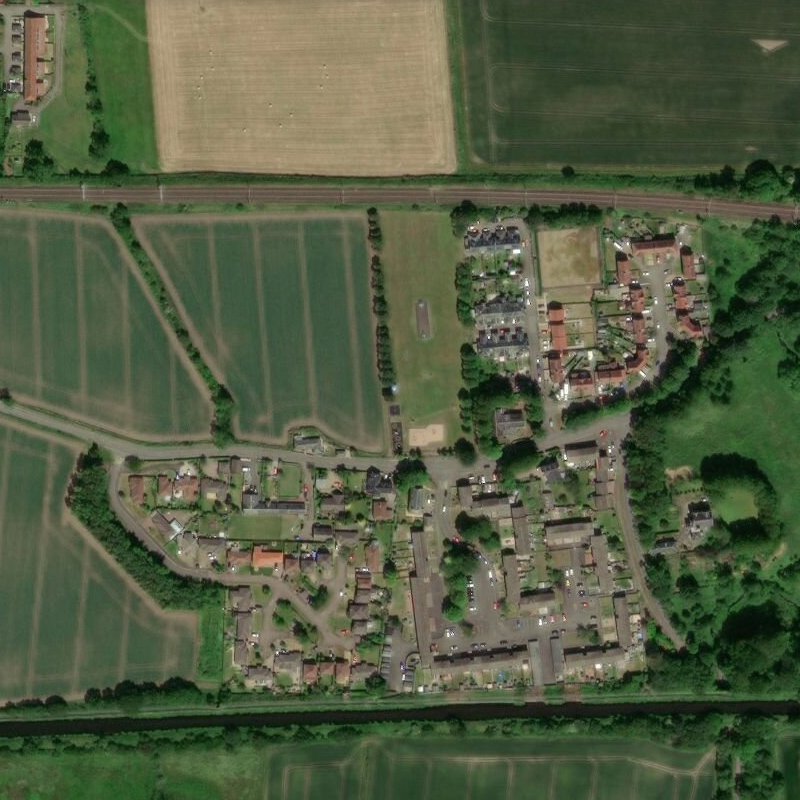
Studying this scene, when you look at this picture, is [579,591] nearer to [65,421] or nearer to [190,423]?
[190,423]

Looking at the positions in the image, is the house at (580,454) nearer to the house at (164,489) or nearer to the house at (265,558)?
the house at (265,558)

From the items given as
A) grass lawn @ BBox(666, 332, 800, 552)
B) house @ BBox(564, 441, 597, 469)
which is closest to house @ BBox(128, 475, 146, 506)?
house @ BBox(564, 441, 597, 469)

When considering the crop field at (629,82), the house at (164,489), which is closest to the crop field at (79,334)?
the house at (164,489)

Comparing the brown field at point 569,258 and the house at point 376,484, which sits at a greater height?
the brown field at point 569,258

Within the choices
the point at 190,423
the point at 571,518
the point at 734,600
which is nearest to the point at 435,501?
the point at 571,518

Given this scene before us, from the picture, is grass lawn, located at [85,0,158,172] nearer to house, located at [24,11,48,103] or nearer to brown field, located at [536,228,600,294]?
house, located at [24,11,48,103]
